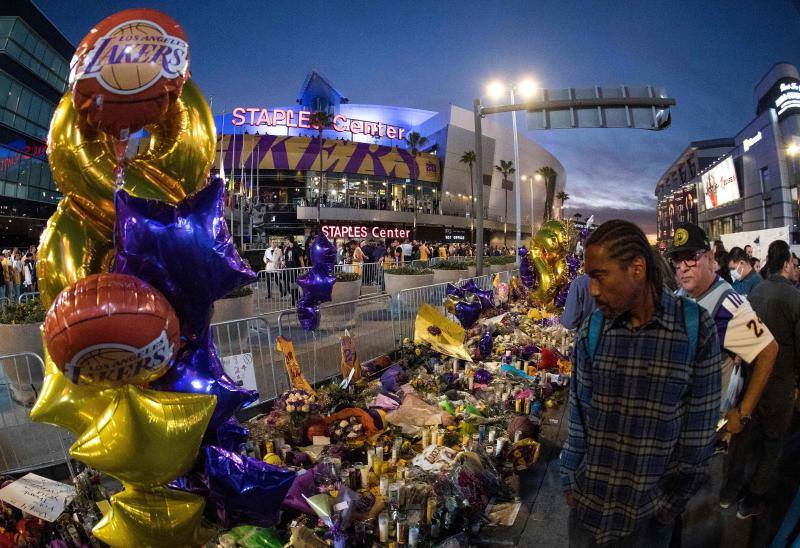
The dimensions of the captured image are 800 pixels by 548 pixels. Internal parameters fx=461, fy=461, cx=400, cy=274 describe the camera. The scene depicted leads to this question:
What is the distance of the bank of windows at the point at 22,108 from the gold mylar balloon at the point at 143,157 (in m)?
41.8

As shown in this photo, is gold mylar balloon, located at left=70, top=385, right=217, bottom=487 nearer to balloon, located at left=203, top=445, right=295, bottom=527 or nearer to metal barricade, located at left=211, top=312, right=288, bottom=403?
balloon, located at left=203, top=445, right=295, bottom=527

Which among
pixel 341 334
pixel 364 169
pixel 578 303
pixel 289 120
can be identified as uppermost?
pixel 289 120

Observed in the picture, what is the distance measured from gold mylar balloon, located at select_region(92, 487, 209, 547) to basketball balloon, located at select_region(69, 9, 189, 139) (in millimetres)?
1735

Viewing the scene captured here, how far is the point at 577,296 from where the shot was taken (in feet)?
16.6

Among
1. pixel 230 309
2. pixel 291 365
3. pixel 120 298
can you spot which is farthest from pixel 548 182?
pixel 120 298

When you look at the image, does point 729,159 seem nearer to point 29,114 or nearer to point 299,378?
point 299,378

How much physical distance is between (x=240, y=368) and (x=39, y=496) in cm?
213

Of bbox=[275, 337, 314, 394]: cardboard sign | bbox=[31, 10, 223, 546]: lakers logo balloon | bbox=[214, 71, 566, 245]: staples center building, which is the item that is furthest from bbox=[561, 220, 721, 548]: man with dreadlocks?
bbox=[214, 71, 566, 245]: staples center building

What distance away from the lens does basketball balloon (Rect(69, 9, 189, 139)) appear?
77.7 inches

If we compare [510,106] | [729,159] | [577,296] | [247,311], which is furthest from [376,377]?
[729,159]

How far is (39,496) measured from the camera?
293 cm

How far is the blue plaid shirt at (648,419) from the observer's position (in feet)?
6.08

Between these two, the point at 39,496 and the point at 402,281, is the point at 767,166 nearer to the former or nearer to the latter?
the point at 402,281

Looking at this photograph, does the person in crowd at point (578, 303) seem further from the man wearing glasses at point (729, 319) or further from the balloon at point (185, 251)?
the balloon at point (185, 251)
